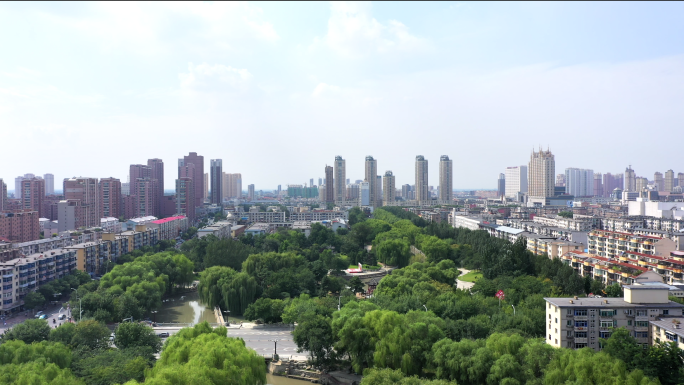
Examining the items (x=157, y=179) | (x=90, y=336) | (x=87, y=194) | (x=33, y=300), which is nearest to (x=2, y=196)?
(x=87, y=194)

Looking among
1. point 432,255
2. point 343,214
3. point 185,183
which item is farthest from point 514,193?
point 432,255

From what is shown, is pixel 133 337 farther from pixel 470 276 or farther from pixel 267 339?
pixel 470 276

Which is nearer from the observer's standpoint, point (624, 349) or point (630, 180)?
point (624, 349)

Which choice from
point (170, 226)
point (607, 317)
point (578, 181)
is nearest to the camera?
point (607, 317)

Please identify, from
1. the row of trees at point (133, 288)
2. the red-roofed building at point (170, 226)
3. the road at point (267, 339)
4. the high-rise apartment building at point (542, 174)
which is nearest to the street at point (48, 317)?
the row of trees at point (133, 288)

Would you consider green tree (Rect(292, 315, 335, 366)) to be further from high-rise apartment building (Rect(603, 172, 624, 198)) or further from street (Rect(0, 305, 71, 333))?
high-rise apartment building (Rect(603, 172, 624, 198))

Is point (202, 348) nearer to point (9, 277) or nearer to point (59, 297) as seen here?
point (9, 277)
